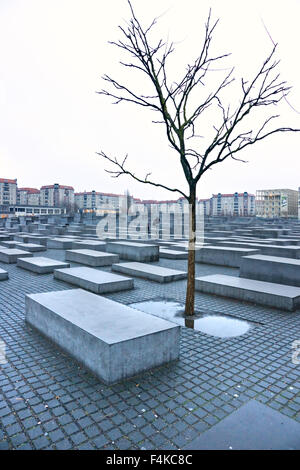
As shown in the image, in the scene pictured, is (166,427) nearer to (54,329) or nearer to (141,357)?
(141,357)

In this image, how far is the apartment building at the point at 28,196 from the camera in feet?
475

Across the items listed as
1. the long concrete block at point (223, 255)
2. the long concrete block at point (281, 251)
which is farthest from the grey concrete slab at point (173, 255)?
the long concrete block at point (281, 251)

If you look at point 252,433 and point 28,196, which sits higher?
point 28,196

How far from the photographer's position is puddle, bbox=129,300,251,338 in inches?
247

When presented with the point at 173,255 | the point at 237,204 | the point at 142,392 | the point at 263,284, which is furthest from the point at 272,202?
the point at 142,392

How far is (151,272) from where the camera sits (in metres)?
11.5

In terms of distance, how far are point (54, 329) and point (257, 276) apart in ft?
24.9

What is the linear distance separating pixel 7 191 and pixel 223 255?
13323 centimetres

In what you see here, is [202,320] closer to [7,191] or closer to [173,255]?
[173,255]

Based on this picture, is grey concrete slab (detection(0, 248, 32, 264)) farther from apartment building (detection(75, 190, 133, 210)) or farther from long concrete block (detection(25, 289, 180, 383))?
apartment building (detection(75, 190, 133, 210))

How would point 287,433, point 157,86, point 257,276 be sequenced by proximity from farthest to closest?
1. point 257,276
2. point 157,86
3. point 287,433

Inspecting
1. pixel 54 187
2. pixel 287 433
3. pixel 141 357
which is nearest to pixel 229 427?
pixel 287 433

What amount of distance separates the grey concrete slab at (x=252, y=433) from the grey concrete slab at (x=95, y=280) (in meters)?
6.19
